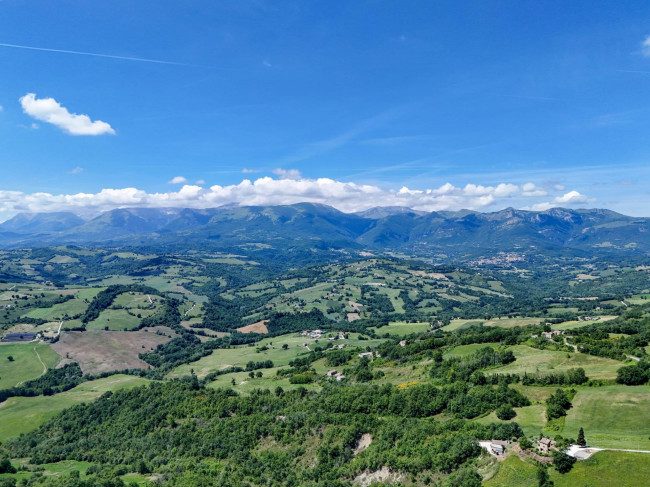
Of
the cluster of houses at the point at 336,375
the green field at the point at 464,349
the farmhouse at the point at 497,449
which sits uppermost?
the farmhouse at the point at 497,449

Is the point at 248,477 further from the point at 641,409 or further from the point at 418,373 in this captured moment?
the point at 641,409

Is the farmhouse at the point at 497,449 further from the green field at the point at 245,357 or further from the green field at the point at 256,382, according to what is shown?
the green field at the point at 245,357

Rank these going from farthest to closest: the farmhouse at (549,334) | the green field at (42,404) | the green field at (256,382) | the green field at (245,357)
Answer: the green field at (245,357) → the green field at (42,404) → the green field at (256,382) → the farmhouse at (549,334)

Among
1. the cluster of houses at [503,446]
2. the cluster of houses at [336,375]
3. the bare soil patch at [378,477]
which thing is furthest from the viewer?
the cluster of houses at [336,375]

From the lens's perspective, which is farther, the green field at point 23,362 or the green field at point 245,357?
the green field at point 245,357

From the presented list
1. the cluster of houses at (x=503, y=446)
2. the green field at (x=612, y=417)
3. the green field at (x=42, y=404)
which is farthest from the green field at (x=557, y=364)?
the green field at (x=42, y=404)

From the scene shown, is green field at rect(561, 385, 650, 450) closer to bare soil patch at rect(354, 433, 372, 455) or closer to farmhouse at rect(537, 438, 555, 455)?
farmhouse at rect(537, 438, 555, 455)

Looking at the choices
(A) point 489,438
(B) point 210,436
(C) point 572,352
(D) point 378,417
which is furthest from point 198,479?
(C) point 572,352
